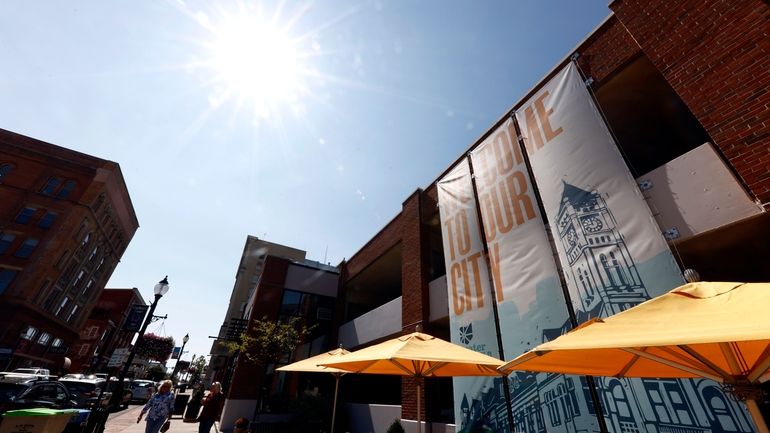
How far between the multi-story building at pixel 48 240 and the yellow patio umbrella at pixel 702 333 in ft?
148

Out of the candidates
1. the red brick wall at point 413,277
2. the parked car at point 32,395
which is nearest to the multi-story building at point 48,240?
the parked car at point 32,395

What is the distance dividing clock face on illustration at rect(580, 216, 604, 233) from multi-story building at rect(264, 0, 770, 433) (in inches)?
0.9

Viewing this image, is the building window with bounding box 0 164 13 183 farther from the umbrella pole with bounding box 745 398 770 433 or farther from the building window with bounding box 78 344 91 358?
the umbrella pole with bounding box 745 398 770 433

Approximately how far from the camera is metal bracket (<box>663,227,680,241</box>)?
216 inches

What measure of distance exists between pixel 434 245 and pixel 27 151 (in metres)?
49.8

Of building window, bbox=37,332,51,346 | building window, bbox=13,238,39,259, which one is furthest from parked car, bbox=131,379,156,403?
building window, bbox=13,238,39,259

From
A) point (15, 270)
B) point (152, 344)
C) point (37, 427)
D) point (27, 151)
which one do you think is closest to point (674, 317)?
point (37, 427)

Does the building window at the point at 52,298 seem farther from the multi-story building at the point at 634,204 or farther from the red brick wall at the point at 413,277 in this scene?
the multi-story building at the point at 634,204

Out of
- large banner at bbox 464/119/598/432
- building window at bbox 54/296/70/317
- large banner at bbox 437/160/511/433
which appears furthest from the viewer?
building window at bbox 54/296/70/317

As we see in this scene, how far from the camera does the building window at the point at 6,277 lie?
30244 millimetres

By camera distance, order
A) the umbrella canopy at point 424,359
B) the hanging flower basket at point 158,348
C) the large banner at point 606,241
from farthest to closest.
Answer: the hanging flower basket at point 158,348
the umbrella canopy at point 424,359
the large banner at point 606,241

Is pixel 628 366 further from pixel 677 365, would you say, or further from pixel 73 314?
pixel 73 314

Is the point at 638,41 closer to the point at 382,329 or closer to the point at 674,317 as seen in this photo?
the point at 674,317

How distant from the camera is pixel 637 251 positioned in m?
5.45
